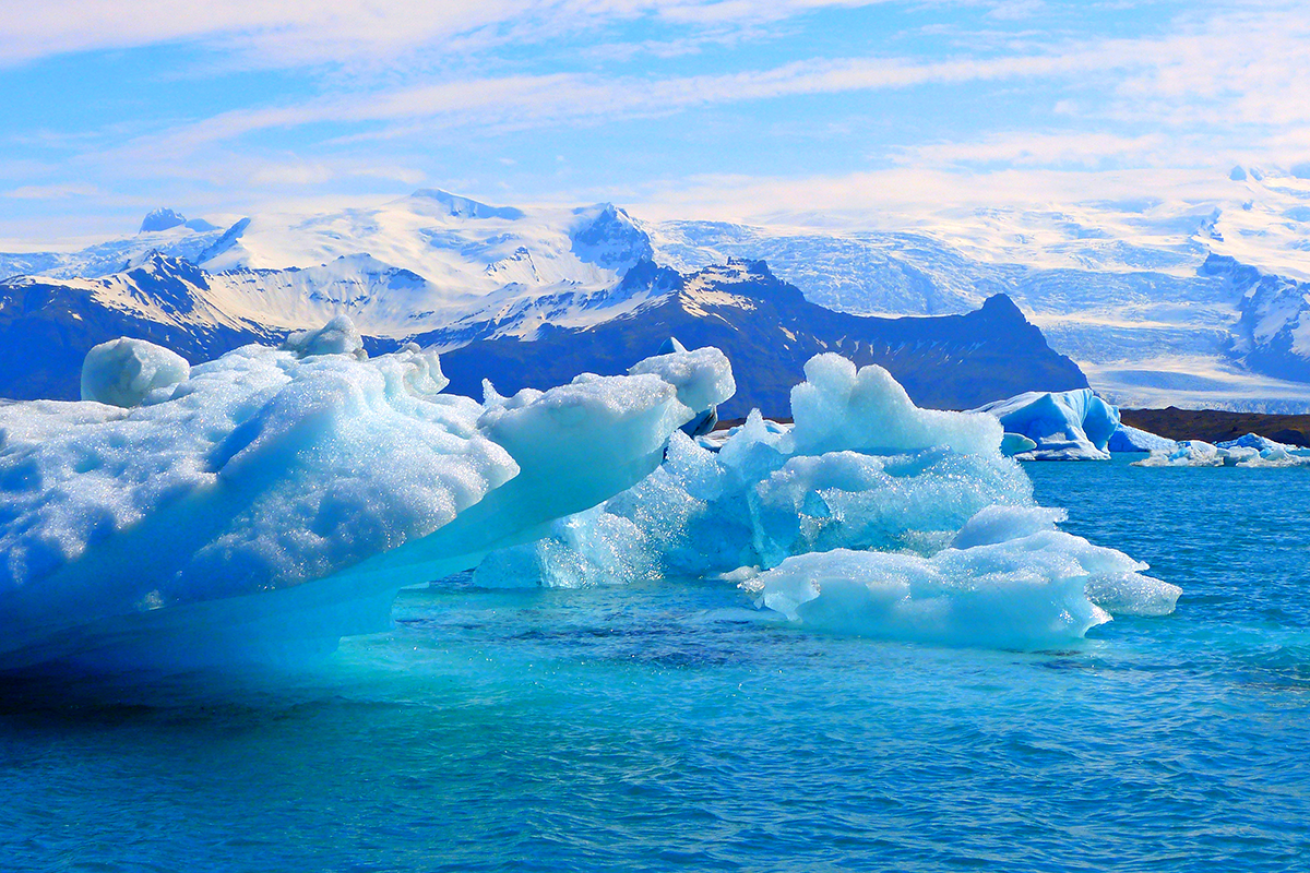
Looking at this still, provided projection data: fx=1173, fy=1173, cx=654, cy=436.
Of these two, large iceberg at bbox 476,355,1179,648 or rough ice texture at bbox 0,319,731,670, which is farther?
large iceberg at bbox 476,355,1179,648

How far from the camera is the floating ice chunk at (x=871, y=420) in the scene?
80.7 ft

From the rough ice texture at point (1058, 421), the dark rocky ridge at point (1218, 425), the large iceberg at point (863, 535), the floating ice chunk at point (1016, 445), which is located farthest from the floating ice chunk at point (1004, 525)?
the dark rocky ridge at point (1218, 425)

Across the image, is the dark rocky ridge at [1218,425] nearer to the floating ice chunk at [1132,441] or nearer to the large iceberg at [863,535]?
the floating ice chunk at [1132,441]

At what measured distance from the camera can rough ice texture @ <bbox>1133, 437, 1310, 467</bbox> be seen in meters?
71.5

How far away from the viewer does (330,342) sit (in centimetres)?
1797

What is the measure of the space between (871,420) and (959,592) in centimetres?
957

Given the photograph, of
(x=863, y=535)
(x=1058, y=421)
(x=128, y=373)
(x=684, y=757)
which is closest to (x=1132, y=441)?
(x=1058, y=421)

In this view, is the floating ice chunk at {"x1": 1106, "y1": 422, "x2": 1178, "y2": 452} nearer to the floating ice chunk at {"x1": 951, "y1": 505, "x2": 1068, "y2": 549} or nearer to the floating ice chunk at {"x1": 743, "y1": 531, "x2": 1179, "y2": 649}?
the floating ice chunk at {"x1": 951, "y1": 505, "x2": 1068, "y2": 549}

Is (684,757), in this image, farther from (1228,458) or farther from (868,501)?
(1228,458)

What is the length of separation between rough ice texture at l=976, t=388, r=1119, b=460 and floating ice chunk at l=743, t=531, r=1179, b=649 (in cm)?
6780

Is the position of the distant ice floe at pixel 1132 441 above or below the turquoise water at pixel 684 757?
below

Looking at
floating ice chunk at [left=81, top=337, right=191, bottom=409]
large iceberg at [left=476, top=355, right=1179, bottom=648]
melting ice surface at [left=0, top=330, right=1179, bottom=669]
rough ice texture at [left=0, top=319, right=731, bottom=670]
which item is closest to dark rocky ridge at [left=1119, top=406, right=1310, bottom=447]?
large iceberg at [left=476, top=355, right=1179, bottom=648]

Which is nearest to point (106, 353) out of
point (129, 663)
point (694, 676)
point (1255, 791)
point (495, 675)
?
point (129, 663)

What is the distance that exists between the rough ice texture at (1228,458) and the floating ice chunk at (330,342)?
6698cm
